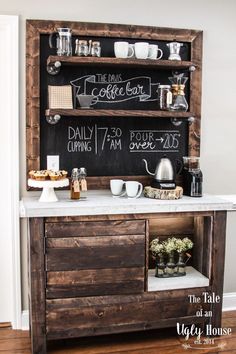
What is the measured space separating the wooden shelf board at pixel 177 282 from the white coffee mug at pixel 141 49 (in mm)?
1467

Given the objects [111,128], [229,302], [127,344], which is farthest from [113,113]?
[229,302]

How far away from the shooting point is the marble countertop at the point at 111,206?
109 inches

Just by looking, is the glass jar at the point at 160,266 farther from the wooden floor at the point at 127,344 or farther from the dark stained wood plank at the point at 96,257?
the wooden floor at the point at 127,344

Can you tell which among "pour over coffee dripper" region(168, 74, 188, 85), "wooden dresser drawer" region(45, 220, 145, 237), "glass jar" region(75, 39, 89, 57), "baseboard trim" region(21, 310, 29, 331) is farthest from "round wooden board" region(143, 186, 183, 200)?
"baseboard trim" region(21, 310, 29, 331)

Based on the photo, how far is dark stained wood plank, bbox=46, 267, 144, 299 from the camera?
284cm

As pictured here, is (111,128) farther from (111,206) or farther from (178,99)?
(111,206)

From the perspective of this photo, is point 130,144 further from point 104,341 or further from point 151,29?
point 104,341

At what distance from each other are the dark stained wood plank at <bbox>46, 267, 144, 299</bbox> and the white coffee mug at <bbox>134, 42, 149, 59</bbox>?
138 centimetres

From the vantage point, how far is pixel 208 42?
3402mm

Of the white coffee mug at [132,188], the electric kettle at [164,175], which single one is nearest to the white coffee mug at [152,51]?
the electric kettle at [164,175]

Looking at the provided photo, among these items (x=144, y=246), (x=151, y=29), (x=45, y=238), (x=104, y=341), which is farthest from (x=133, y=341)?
(x=151, y=29)

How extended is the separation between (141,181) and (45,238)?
885 mm

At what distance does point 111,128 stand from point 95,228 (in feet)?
2.59

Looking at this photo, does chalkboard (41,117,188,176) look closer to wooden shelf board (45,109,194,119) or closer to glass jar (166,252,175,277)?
wooden shelf board (45,109,194,119)
